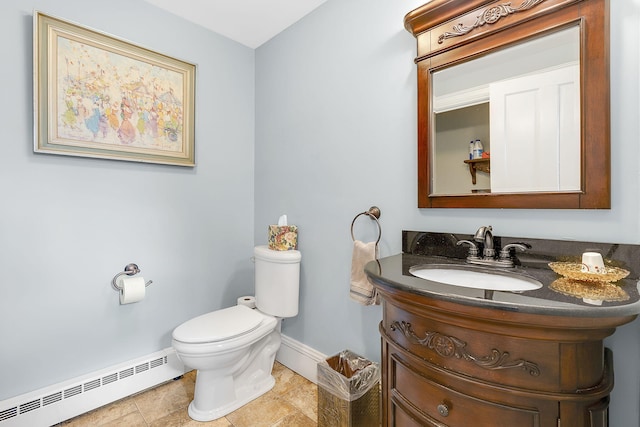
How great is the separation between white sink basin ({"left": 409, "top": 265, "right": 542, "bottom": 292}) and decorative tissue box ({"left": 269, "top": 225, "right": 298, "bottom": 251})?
3.21 ft

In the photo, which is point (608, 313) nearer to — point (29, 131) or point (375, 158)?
point (375, 158)

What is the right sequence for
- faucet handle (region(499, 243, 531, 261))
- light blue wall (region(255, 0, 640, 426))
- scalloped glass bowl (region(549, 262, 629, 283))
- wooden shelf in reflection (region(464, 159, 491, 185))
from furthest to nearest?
wooden shelf in reflection (region(464, 159, 491, 185)) → faucet handle (region(499, 243, 531, 261)) → light blue wall (region(255, 0, 640, 426)) → scalloped glass bowl (region(549, 262, 629, 283))

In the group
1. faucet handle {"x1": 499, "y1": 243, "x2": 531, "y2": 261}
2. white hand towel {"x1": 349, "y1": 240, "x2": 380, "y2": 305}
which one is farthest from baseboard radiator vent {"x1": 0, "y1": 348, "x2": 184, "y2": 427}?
faucet handle {"x1": 499, "y1": 243, "x2": 531, "y2": 261}

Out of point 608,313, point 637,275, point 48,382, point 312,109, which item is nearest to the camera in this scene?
point 608,313

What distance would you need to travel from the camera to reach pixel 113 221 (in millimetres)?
1825

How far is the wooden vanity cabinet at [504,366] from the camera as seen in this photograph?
716 millimetres

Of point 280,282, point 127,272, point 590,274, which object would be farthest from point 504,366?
point 127,272

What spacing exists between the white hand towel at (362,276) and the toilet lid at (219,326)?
0.66 metres

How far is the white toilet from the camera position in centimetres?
158

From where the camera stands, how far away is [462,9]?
4.21ft

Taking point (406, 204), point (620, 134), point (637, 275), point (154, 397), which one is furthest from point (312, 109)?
point (154, 397)

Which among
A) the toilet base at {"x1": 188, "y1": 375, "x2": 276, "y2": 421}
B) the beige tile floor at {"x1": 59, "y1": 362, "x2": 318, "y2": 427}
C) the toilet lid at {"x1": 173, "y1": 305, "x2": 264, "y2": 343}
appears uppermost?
the toilet lid at {"x1": 173, "y1": 305, "x2": 264, "y2": 343}

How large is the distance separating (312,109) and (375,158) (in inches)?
24.9

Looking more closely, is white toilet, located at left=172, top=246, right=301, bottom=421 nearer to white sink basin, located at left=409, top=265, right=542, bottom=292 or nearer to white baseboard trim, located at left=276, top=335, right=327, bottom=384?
white baseboard trim, located at left=276, top=335, right=327, bottom=384
